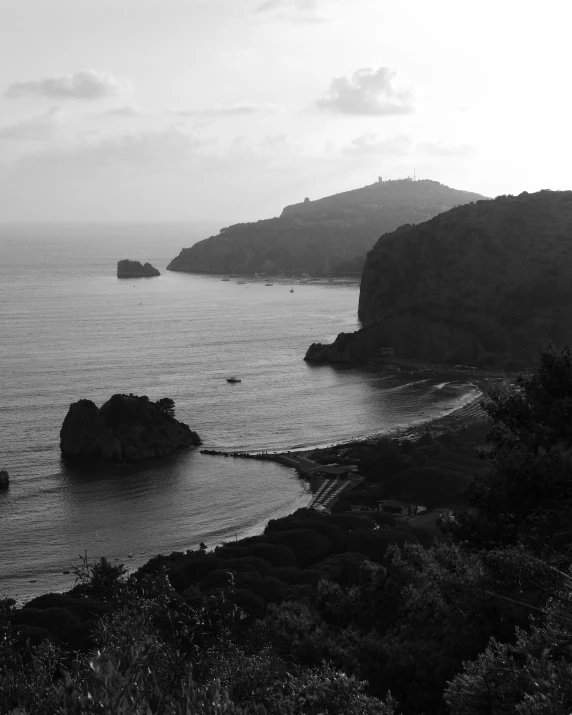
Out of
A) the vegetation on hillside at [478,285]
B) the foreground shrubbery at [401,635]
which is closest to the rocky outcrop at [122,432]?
the foreground shrubbery at [401,635]

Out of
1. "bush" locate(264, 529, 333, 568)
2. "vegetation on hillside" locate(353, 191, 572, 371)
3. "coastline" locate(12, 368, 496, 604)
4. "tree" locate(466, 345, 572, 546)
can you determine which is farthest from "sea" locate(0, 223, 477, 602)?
"tree" locate(466, 345, 572, 546)

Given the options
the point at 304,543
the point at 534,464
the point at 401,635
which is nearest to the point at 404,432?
the point at 304,543

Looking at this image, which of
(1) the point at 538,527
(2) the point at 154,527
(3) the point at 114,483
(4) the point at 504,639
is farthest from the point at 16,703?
(3) the point at 114,483

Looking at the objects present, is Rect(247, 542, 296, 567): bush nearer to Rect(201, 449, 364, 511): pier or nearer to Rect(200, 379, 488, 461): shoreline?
Rect(201, 449, 364, 511): pier

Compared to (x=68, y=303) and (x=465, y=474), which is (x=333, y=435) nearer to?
(x=465, y=474)

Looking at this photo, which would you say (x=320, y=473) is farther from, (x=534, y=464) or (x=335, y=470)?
(x=534, y=464)

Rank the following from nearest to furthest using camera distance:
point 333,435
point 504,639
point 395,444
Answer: point 504,639
point 395,444
point 333,435
